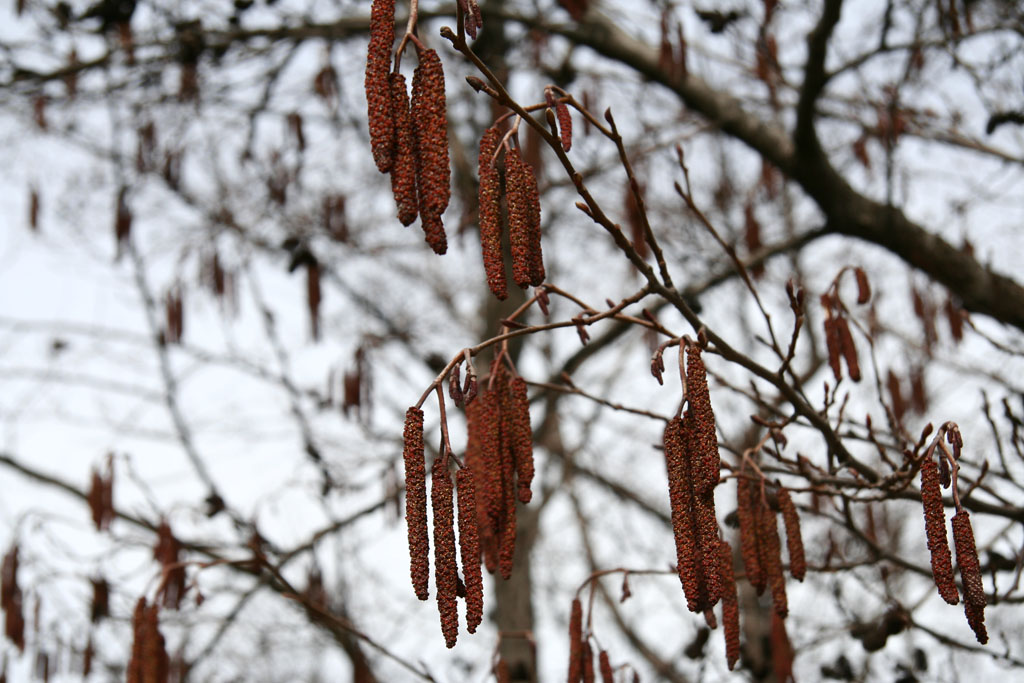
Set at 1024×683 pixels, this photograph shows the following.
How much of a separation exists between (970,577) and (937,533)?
89mm

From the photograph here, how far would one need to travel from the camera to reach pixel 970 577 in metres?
1.68

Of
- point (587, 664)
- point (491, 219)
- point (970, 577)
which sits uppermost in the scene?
point (491, 219)

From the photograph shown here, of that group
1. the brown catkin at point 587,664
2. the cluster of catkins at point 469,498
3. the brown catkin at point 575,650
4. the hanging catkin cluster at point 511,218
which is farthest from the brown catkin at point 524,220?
the brown catkin at point 587,664

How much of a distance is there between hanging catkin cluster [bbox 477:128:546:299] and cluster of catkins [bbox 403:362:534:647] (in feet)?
0.97

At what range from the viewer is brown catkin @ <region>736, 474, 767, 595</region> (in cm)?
218

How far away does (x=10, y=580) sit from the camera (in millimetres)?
4418

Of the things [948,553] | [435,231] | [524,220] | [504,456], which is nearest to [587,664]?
[504,456]

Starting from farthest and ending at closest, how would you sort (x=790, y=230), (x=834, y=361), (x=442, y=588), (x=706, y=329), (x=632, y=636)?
(x=790, y=230)
(x=632, y=636)
(x=834, y=361)
(x=706, y=329)
(x=442, y=588)

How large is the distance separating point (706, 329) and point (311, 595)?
140 inches

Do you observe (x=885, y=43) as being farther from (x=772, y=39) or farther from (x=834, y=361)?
(x=834, y=361)

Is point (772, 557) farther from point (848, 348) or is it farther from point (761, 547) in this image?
point (848, 348)

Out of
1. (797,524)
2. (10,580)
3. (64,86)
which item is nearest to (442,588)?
(797,524)

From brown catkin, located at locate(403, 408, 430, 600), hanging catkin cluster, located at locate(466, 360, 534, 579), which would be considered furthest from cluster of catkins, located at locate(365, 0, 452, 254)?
hanging catkin cluster, located at locate(466, 360, 534, 579)

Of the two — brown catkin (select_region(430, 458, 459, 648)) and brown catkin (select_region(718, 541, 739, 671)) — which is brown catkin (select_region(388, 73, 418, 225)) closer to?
brown catkin (select_region(430, 458, 459, 648))
